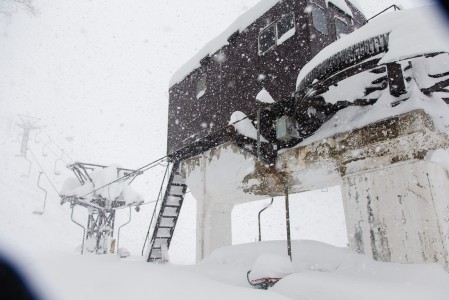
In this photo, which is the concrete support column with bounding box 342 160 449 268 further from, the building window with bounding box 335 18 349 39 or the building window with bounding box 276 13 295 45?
the building window with bounding box 335 18 349 39

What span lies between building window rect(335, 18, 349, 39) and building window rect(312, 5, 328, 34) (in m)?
0.57

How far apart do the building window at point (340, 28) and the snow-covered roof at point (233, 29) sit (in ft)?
1.54

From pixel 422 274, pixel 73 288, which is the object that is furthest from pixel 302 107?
pixel 73 288

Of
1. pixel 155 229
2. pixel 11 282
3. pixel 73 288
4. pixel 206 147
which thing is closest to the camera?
pixel 73 288

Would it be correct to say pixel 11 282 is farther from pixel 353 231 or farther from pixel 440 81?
pixel 440 81

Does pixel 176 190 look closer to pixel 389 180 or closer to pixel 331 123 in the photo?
pixel 331 123

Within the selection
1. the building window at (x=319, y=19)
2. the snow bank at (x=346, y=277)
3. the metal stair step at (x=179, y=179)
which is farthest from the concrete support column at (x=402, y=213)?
the metal stair step at (x=179, y=179)

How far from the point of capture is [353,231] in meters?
6.14

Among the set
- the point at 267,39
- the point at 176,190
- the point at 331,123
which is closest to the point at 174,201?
the point at 176,190

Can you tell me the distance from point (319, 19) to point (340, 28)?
1136mm

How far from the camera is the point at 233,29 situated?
35.5 feet

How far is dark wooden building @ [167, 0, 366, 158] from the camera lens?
8250 millimetres

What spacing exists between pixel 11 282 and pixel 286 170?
6.04 meters

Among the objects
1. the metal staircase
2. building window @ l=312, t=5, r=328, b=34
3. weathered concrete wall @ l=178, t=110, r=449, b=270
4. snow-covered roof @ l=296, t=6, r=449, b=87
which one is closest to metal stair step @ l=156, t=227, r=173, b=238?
the metal staircase
